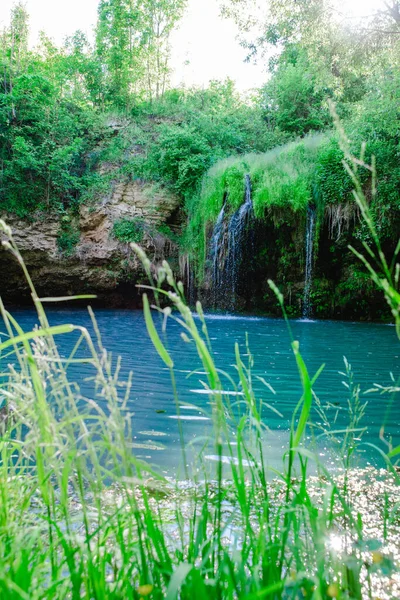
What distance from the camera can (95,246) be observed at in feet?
55.7

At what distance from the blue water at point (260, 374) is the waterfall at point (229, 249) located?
414 cm

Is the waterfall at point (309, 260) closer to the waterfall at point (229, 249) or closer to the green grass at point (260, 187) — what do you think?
the green grass at point (260, 187)

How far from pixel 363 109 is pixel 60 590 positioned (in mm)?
13692

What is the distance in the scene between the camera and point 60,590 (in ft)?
3.73

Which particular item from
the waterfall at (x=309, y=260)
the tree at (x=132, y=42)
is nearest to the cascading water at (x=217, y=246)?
the waterfall at (x=309, y=260)

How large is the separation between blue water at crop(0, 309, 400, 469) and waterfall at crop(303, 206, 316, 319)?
10.8 feet

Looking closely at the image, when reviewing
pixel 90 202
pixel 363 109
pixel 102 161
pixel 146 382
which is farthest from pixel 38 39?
pixel 146 382

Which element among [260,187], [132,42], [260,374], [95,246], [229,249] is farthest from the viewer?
[132,42]

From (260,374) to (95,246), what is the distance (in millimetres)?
12397

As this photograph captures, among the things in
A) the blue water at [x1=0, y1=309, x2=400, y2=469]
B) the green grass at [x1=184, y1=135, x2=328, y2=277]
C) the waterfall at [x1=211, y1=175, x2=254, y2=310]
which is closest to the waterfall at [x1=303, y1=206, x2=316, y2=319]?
the green grass at [x1=184, y1=135, x2=328, y2=277]

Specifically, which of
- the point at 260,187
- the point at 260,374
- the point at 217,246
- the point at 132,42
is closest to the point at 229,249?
the point at 217,246

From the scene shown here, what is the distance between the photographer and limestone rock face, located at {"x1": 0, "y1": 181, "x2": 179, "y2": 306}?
16766mm

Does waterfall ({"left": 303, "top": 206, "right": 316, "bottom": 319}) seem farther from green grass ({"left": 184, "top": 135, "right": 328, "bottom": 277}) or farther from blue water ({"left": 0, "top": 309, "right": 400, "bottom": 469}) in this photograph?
blue water ({"left": 0, "top": 309, "right": 400, "bottom": 469})

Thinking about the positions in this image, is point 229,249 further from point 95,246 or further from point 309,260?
point 95,246
